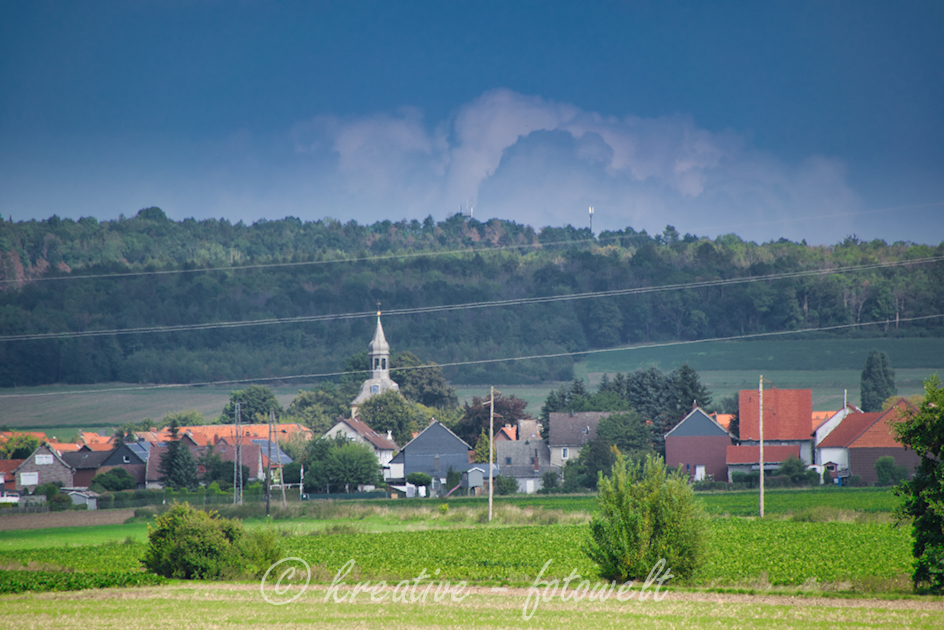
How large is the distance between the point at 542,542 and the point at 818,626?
17176 mm

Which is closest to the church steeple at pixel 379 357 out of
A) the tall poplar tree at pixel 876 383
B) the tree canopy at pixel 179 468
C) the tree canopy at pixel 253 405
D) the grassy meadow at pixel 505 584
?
the tree canopy at pixel 253 405

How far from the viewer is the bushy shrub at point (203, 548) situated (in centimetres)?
2575

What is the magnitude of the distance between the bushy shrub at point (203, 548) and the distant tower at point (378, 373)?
330 ft

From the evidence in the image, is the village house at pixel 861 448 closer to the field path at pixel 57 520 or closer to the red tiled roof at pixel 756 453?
the red tiled roof at pixel 756 453

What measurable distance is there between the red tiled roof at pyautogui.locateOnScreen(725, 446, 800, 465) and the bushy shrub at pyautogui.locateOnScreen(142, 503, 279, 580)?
52.8 metres

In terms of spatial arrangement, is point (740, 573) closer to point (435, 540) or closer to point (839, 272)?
point (435, 540)

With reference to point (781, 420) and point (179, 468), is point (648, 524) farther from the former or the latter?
point (179, 468)

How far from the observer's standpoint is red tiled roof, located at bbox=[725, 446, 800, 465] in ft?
238

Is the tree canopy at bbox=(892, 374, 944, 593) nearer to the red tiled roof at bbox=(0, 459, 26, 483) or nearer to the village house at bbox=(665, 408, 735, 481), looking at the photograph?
the village house at bbox=(665, 408, 735, 481)

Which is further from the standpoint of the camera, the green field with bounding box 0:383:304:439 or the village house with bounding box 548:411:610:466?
the green field with bounding box 0:383:304:439

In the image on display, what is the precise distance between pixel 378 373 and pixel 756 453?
67446 millimetres

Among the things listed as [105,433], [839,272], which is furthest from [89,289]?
[839,272]

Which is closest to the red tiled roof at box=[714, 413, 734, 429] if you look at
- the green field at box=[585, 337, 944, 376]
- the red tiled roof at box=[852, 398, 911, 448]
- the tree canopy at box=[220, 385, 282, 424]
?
the red tiled roof at box=[852, 398, 911, 448]

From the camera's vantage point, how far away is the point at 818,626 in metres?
17.7
